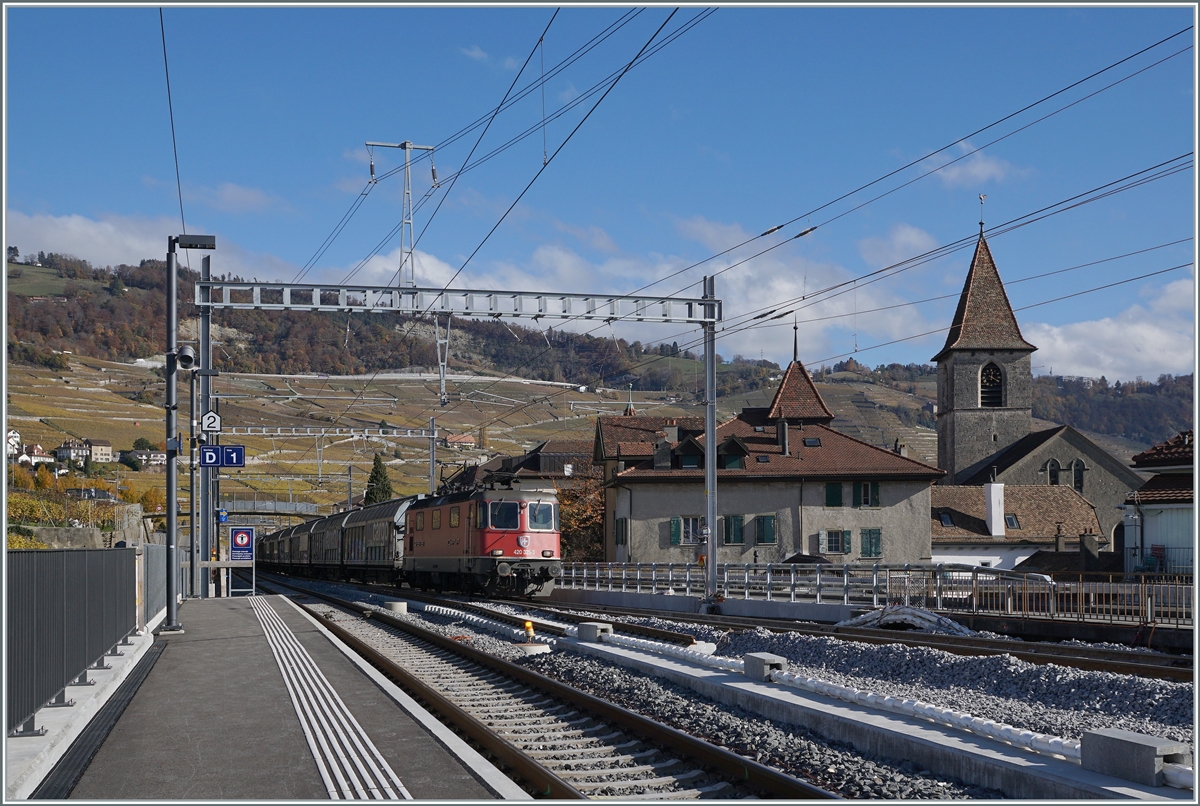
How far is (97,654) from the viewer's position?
1357cm

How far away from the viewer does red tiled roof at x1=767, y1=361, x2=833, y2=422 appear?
199ft

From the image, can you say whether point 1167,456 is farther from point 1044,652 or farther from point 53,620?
point 53,620

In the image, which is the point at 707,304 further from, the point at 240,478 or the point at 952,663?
the point at 240,478

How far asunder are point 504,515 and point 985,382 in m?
75.3

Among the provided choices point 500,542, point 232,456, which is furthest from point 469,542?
point 232,456

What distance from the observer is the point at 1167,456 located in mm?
36875

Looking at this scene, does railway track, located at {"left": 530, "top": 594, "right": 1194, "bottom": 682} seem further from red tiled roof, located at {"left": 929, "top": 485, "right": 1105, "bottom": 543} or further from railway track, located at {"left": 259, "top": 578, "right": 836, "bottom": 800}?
red tiled roof, located at {"left": 929, "top": 485, "right": 1105, "bottom": 543}

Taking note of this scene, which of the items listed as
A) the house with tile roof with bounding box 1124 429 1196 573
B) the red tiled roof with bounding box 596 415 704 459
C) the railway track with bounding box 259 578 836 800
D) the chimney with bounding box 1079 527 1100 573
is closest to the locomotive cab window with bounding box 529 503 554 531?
the house with tile roof with bounding box 1124 429 1196 573

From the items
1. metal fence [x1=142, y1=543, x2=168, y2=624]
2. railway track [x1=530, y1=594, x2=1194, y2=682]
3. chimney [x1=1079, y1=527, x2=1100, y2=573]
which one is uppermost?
metal fence [x1=142, y1=543, x2=168, y2=624]

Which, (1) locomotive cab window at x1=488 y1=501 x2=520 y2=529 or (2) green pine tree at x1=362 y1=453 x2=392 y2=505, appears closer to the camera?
(1) locomotive cab window at x1=488 y1=501 x2=520 y2=529

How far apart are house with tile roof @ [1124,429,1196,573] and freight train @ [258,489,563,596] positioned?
18.6 meters

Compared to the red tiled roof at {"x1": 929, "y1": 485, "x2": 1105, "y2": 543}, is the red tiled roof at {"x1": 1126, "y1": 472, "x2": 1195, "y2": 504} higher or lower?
the red tiled roof at {"x1": 1126, "y1": 472, "x2": 1195, "y2": 504}

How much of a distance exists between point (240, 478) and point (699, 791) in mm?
141234

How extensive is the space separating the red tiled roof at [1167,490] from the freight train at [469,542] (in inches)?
736
